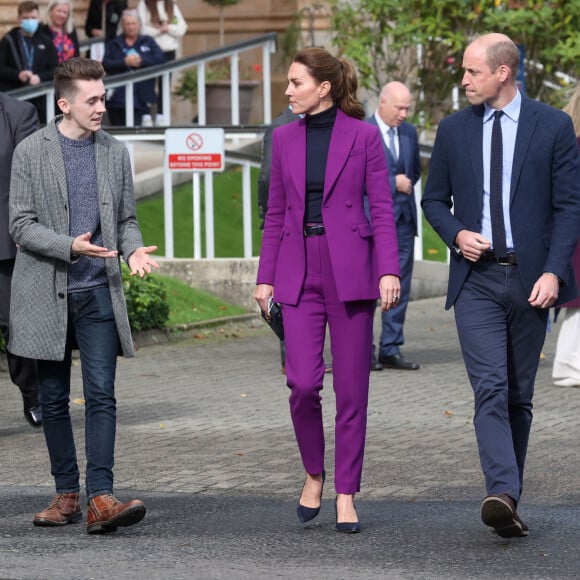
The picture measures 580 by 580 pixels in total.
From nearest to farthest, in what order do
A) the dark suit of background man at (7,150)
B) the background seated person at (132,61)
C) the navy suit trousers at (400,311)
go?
the dark suit of background man at (7,150) → the navy suit trousers at (400,311) → the background seated person at (132,61)

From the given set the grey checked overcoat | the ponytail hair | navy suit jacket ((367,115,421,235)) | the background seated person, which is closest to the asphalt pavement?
the grey checked overcoat

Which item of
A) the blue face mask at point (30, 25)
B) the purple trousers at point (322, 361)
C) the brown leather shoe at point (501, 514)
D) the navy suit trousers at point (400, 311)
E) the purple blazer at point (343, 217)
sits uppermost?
the purple blazer at point (343, 217)

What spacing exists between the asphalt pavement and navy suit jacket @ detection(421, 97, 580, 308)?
1.03 meters

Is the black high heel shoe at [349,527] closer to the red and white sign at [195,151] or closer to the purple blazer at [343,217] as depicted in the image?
the purple blazer at [343,217]

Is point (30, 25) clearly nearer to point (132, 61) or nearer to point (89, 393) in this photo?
point (132, 61)

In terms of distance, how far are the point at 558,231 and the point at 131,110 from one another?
11.3m

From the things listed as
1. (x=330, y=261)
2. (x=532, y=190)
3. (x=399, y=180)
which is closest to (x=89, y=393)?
(x=330, y=261)

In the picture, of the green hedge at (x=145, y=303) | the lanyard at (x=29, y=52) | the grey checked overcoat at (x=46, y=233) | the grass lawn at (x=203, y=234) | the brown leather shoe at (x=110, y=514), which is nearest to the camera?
the brown leather shoe at (x=110, y=514)

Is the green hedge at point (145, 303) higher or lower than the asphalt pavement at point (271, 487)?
lower

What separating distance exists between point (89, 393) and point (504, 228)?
1.76 m

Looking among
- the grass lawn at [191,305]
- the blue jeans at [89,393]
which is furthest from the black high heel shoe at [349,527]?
the grass lawn at [191,305]

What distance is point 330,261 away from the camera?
6.50 m

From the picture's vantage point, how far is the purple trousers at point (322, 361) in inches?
257

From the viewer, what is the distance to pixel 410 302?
16.8 metres
